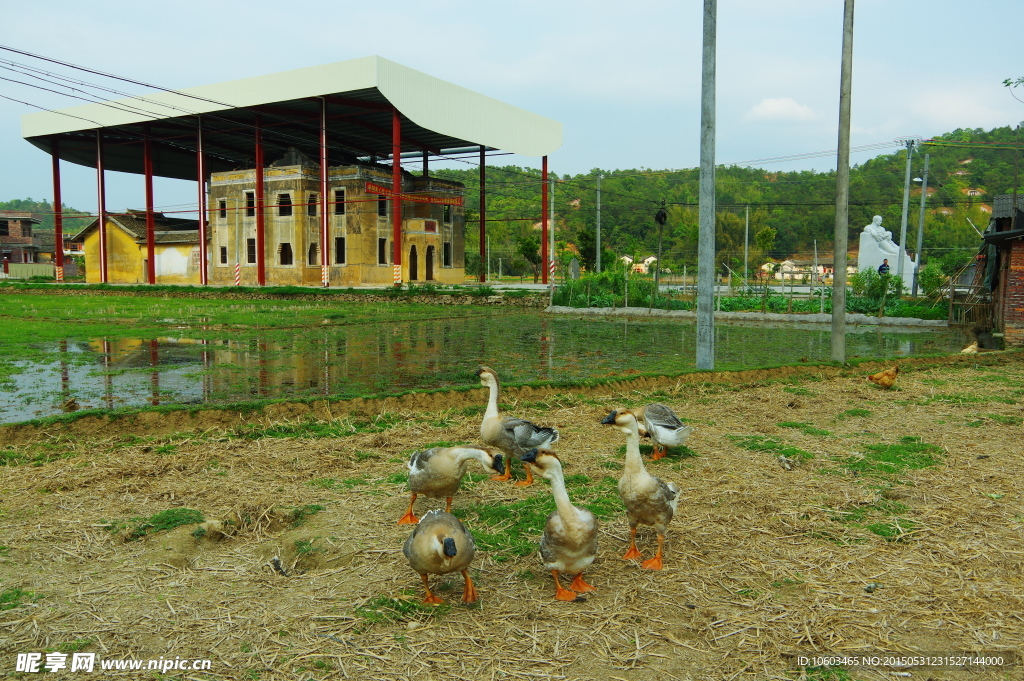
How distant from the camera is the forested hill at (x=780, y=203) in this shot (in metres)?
48.2

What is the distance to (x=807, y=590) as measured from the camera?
13.7ft

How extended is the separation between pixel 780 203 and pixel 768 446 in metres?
47.3

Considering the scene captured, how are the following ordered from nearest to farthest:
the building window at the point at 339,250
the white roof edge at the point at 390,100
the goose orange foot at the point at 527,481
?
1. the goose orange foot at the point at 527,481
2. the white roof edge at the point at 390,100
3. the building window at the point at 339,250

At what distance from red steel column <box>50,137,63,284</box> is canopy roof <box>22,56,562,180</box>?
24.9 inches

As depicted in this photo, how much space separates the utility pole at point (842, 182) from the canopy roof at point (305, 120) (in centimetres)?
2773

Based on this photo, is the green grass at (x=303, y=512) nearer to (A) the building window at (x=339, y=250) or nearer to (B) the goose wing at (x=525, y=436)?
(B) the goose wing at (x=525, y=436)

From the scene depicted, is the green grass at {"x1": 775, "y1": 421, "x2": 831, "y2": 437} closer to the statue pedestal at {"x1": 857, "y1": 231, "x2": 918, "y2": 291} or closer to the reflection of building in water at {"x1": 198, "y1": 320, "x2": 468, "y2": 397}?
the reflection of building in water at {"x1": 198, "y1": 320, "x2": 468, "y2": 397}

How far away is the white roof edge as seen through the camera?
36.8 meters

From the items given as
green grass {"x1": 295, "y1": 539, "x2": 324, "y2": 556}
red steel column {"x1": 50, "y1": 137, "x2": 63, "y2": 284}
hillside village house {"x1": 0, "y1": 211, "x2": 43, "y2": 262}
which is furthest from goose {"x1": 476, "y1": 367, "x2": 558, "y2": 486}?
hillside village house {"x1": 0, "y1": 211, "x2": 43, "y2": 262}

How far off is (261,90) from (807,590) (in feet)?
140

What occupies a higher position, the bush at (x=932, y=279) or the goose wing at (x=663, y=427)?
the bush at (x=932, y=279)

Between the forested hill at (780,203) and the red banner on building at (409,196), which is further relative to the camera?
the forested hill at (780,203)

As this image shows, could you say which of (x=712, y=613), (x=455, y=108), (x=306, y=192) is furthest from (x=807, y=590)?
(x=306, y=192)

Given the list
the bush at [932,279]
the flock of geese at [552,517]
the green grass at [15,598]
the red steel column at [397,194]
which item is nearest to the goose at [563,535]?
the flock of geese at [552,517]
